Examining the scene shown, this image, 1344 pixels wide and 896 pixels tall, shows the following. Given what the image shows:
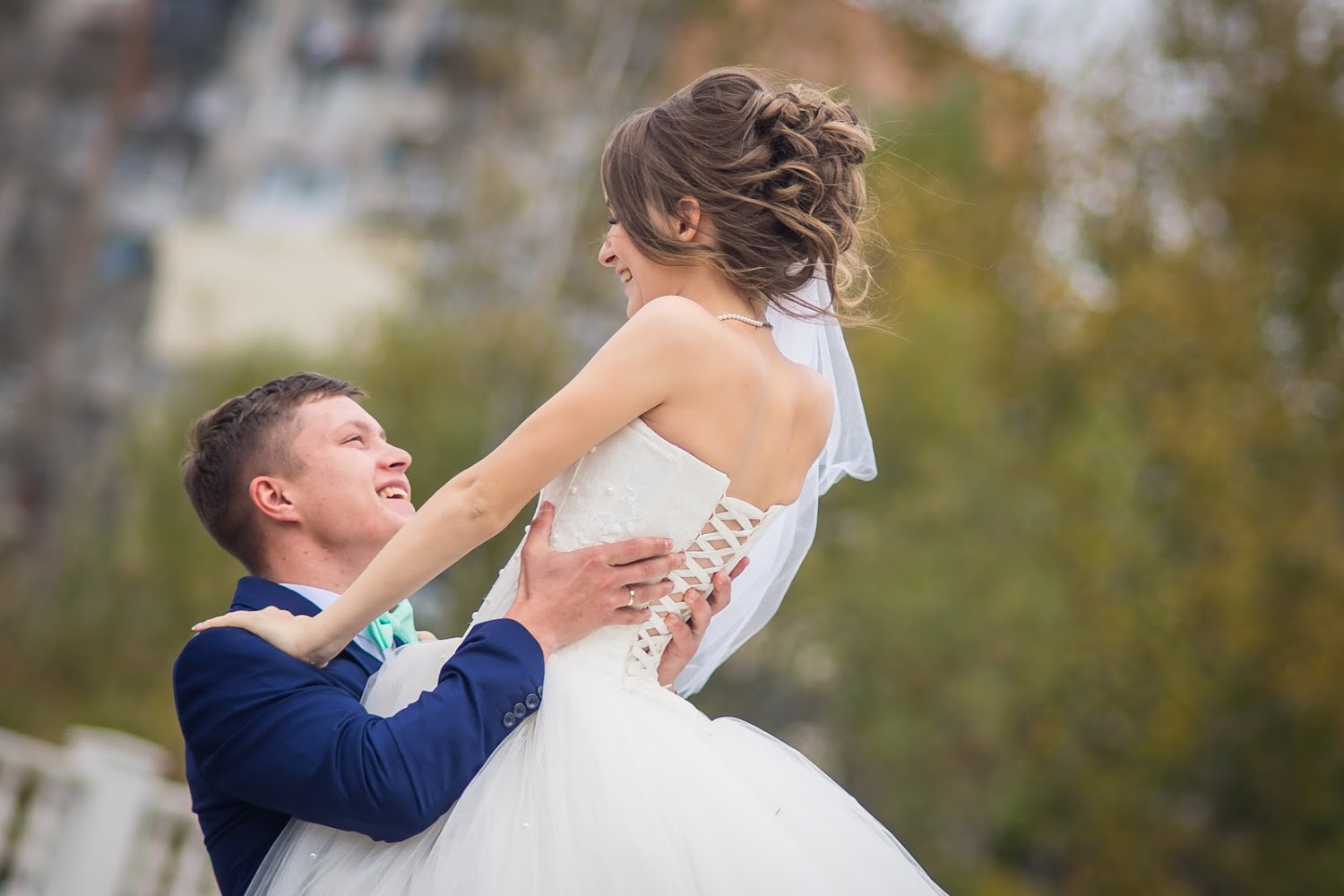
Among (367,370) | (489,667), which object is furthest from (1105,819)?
(489,667)

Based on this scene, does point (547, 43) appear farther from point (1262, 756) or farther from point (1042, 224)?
point (1262, 756)

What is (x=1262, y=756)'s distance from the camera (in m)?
17.0

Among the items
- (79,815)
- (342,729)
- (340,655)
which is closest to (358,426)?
(340,655)

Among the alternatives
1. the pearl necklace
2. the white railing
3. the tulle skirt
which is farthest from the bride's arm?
the white railing

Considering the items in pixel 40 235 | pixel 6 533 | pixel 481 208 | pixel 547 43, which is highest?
pixel 547 43

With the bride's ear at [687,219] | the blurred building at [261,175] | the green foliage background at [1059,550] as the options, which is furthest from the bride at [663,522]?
the blurred building at [261,175]

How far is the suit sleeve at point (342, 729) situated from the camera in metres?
2.15

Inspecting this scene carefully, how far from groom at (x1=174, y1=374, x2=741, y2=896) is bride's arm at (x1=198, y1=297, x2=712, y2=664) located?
4.7 inches

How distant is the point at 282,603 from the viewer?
2525 millimetres

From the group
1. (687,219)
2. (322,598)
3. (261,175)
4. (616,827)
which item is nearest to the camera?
(616,827)

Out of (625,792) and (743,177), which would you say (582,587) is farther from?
(743,177)

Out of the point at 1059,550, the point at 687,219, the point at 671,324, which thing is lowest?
the point at 1059,550

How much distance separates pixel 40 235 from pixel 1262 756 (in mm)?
19341

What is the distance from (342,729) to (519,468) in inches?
18.2
